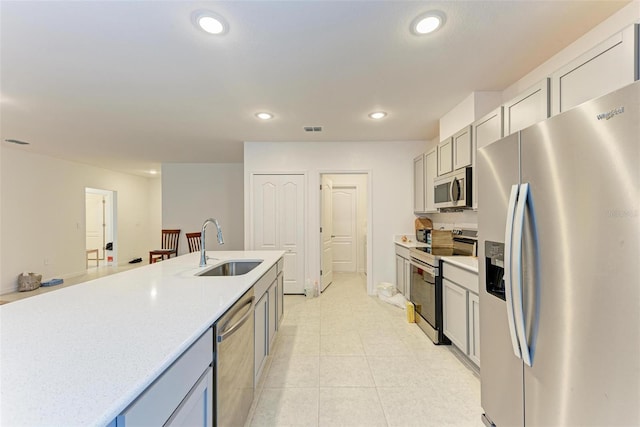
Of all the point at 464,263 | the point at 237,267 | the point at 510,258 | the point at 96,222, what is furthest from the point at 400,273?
the point at 96,222

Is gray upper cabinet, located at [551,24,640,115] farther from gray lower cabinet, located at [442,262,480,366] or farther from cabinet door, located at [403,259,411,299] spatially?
cabinet door, located at [403,259,411,299]

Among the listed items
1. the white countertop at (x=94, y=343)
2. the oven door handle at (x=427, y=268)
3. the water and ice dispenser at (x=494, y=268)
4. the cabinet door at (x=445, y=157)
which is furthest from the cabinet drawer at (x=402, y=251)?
the white countertop at (x=94, y=343)

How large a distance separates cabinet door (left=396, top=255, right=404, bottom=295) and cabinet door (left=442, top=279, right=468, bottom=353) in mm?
1235

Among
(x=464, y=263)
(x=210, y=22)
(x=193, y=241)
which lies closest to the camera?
(x=210, y=22)

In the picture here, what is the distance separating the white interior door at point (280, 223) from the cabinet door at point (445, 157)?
212cm

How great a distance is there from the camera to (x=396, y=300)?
3.75m

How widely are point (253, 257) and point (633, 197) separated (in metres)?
2.40

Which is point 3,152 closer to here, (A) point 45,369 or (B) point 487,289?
(A) point 45,369

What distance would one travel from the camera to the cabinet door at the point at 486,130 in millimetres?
2129

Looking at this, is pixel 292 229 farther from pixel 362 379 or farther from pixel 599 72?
pixel 599 72

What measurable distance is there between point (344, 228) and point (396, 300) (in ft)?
8.86

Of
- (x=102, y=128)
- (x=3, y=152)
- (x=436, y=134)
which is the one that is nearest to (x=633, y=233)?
(x=436, y=134)

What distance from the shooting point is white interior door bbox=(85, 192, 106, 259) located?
6830 mm

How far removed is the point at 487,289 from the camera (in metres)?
1.49
